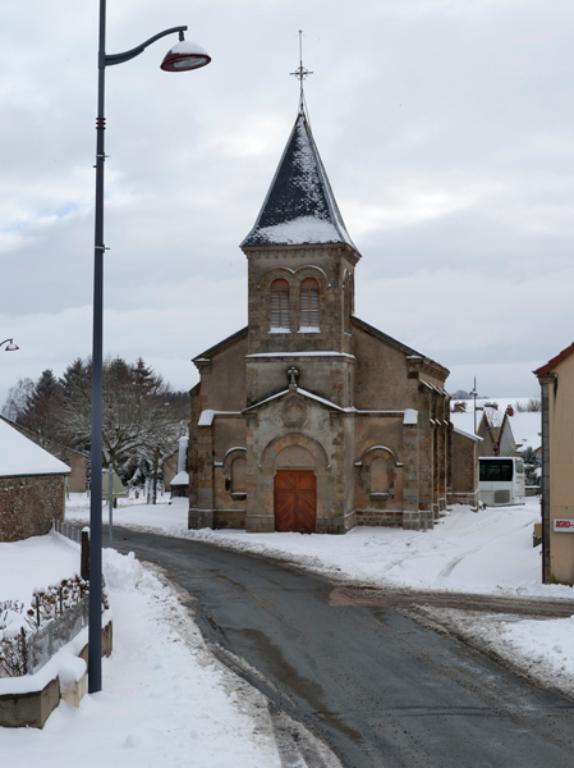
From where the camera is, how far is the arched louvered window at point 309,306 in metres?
39.4

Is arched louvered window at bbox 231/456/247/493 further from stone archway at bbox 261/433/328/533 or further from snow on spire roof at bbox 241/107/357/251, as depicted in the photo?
snow on spire roof at bbox 241/107/357/251

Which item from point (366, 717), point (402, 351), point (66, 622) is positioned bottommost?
point (366, 717)

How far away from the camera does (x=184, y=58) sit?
12312 mm

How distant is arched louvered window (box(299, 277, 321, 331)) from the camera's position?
39375 mm

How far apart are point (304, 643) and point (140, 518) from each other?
31751 mm

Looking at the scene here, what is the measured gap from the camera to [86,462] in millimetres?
73625

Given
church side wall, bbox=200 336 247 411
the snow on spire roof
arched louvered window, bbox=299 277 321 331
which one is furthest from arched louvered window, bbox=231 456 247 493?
the snow on spire roof

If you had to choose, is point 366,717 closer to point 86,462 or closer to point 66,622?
point 66,622

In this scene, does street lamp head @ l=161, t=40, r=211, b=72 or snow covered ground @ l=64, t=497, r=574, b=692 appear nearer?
street lamp head @ l=161, t=40, r=211, b=72

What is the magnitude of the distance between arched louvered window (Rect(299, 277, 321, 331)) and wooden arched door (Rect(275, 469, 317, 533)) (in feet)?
19.7

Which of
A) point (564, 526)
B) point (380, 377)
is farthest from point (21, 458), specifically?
point (564, 526)

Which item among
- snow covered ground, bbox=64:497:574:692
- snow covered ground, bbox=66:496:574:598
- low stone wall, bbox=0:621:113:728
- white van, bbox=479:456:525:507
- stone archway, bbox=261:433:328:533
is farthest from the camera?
white van, bbox=479:456:525:507

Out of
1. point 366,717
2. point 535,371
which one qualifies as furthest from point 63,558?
point 366,717

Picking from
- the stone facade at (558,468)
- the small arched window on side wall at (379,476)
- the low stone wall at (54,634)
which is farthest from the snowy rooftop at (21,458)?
the low stone wall at (54,634)
